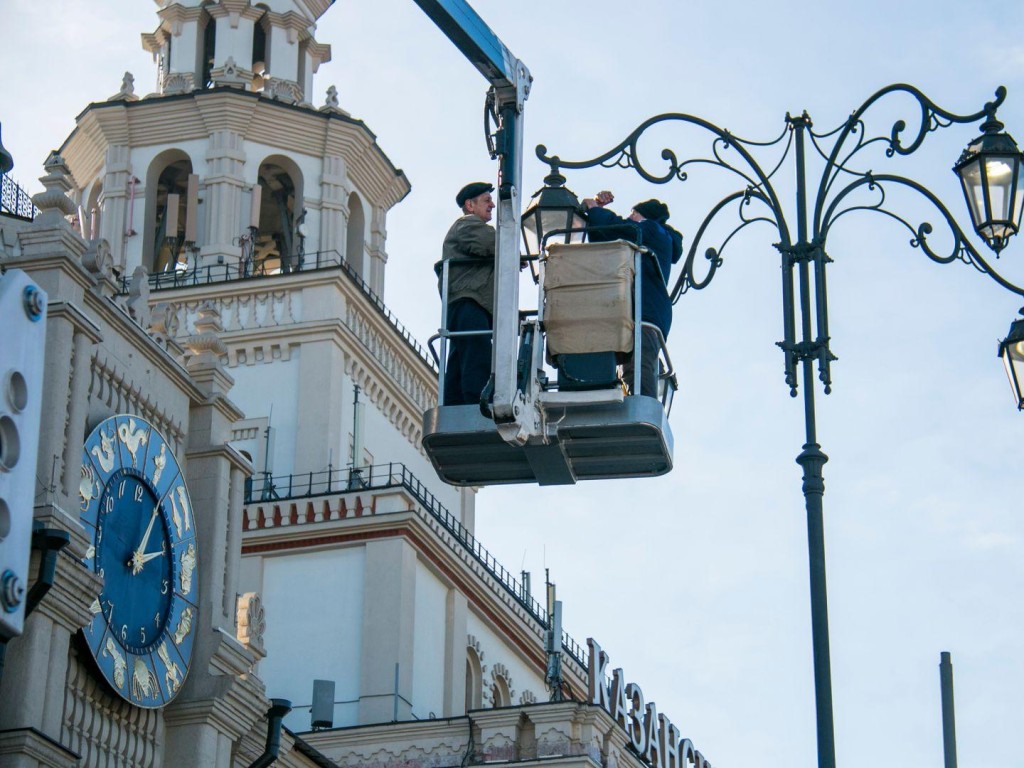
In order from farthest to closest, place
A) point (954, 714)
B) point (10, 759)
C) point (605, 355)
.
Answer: point (954, 714) < point (10, 759) < point (605, 355)

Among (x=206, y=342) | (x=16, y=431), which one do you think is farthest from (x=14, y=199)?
(x=16, y=431)

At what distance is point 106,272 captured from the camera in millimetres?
26109

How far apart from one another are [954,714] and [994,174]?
514 inches

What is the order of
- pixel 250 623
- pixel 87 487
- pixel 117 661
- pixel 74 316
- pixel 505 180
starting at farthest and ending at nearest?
pixel 250 623 < pixel 117 661 < pixel 87 487 < pixel 74 316 < pixel 505 180

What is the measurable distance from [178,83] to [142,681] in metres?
24.2

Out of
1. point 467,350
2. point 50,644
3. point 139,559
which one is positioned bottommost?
point 467,350

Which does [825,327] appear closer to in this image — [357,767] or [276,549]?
[357,767]

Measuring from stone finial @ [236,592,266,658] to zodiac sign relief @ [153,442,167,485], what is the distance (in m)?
2.63

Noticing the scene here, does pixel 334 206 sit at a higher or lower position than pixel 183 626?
higher

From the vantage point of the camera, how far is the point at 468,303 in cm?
1570

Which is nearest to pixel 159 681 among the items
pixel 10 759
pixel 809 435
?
pixel 10 759

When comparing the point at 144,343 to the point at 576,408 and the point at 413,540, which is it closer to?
the point at 576,408

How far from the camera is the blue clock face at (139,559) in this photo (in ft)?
81.3

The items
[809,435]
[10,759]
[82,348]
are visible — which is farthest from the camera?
[82,348]
